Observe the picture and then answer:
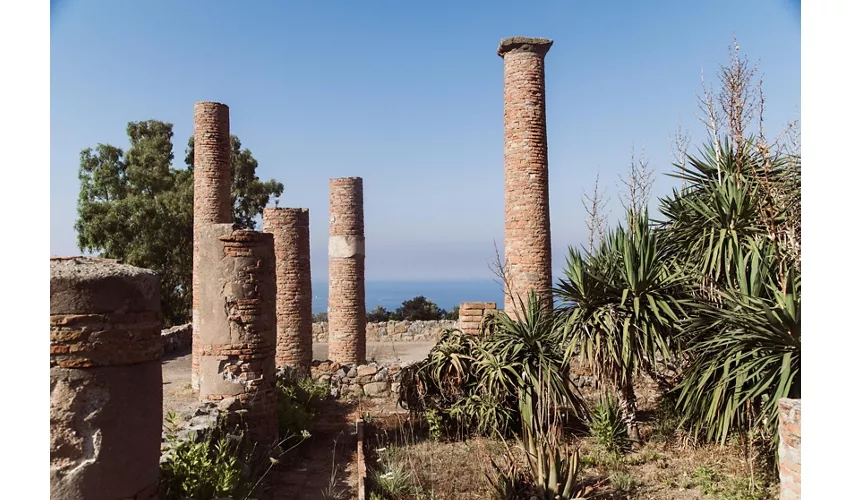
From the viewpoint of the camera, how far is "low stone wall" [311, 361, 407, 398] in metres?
13.3

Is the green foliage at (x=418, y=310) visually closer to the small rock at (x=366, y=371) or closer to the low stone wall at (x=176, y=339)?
the low stone wall at (x=176, y=339)

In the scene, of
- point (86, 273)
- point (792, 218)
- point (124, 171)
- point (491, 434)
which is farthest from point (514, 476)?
point (124, 171)

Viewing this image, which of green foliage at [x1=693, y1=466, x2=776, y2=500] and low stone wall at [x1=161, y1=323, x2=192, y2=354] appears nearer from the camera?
green foliage at [x1=693, y1=466, x2=776, y2=500]

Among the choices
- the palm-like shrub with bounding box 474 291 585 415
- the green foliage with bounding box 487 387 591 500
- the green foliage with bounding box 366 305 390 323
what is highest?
the palm-like shrub with bounding box 474 291 585 415

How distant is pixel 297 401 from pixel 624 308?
6350 millimetres

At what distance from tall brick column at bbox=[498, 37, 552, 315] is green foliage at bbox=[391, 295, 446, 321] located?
21.2 meters

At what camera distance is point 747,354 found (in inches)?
253

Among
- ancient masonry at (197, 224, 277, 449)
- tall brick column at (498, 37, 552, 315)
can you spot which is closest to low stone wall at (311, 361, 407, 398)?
tall brick column at (498, 37, 552, 315)

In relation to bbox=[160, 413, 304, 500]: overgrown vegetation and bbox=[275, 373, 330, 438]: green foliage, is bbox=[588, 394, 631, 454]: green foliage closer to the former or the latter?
bbox=[275, 373, 330, 438]: green foliage

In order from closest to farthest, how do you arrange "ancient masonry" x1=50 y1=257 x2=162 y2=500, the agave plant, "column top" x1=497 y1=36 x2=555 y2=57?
"ancient masonry" x1=50 y1=257 x2=162 y2=500 → the agave plant → "column top" x1=497 y1=36 x2=555 y2=57

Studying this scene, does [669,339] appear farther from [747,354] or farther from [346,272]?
[346,272]

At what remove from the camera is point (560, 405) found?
28.7ft

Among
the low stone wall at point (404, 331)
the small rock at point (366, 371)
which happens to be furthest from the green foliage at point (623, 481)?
the low stone wall at point (404, 331)

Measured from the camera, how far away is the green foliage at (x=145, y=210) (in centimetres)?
2409
